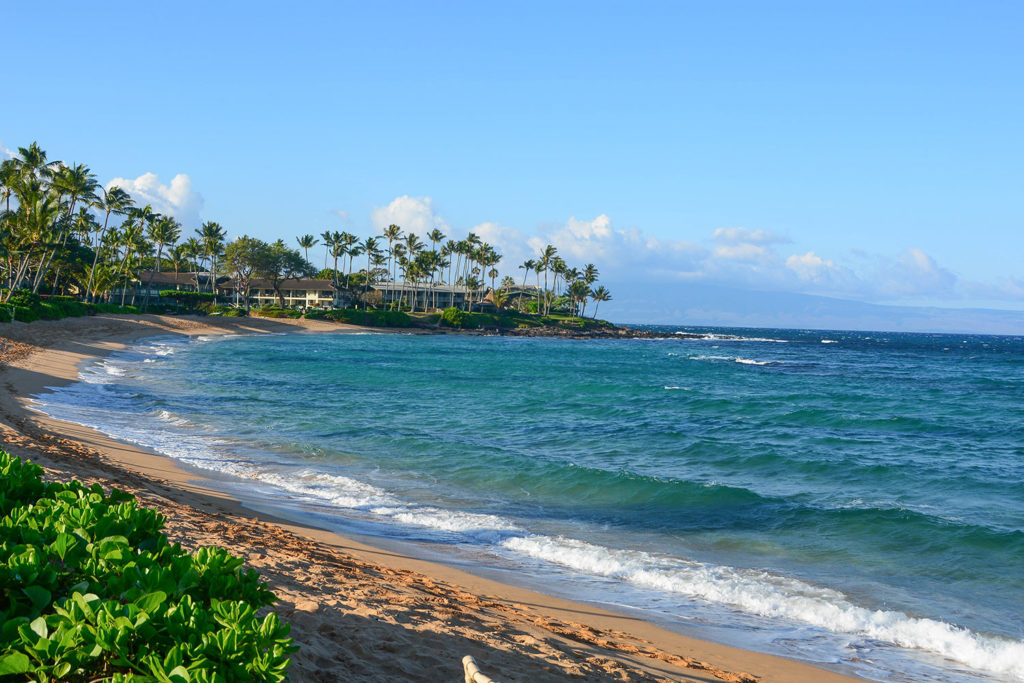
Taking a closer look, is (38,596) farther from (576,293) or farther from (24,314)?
(576,293)

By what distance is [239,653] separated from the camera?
11.2 feet

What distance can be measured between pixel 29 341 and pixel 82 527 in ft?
146

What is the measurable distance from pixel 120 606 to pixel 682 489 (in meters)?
14.2

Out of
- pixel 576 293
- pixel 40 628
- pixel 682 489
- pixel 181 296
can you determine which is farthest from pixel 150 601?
pixel 576 293

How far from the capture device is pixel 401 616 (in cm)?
733

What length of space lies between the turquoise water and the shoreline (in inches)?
36.3

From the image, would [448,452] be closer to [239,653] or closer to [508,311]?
[239,653]

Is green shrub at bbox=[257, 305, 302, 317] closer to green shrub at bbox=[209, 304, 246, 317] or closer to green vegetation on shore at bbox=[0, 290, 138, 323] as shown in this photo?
green shrub at bbox=[209, 304, 246, 317]

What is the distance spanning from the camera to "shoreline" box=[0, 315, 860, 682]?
629 cm

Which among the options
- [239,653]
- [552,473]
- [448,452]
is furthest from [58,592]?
[448,452]

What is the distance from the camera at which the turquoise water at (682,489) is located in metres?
9.73

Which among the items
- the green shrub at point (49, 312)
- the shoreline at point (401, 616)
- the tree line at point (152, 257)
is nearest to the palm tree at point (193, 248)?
the tree line at point (152, 257)

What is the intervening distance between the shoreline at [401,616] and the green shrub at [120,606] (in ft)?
5.08

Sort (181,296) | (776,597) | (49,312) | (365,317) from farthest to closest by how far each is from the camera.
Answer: (365,317) → (181,296) → (49,312) → (776,597)
